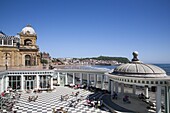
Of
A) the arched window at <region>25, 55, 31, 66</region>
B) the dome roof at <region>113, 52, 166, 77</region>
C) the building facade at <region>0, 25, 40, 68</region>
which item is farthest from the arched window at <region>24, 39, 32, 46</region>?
the dome roof at <region>113, 52, 166, 77</region>

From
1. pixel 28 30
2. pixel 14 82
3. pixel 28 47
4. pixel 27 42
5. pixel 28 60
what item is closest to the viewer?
pixel 14 82

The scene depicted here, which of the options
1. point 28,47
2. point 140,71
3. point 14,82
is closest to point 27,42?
point 28,47

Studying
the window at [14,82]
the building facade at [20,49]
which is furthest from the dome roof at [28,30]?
the window at [14,82]

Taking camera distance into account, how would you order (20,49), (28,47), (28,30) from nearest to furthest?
(20,49) → (28,47) → (28,30)

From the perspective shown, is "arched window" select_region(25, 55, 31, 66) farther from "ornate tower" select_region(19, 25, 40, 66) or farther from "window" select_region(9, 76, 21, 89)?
"window" select_region(9, 76, 21, 89)

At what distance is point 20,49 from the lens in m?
33.2

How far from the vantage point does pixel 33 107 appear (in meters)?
17.7

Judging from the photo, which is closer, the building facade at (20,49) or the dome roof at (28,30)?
the building facade at (20,49)

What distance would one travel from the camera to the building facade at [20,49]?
105 feet

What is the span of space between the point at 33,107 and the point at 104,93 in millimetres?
10871

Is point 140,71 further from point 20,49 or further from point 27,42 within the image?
point 27,42

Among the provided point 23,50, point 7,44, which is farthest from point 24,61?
point 7,44

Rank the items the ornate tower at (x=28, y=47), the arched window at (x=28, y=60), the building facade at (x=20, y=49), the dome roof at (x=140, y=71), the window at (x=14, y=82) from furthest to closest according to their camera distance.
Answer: the arched window at (x=28, y=60) → the ornate tower at (x=28, y=47) → the building facade at (x=20, y=49) → the window at (x=14, y=82) → the dome roof at (x=140, y=71)

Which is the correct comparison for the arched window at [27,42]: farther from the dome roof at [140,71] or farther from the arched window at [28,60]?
the dome roof at [140,71]
